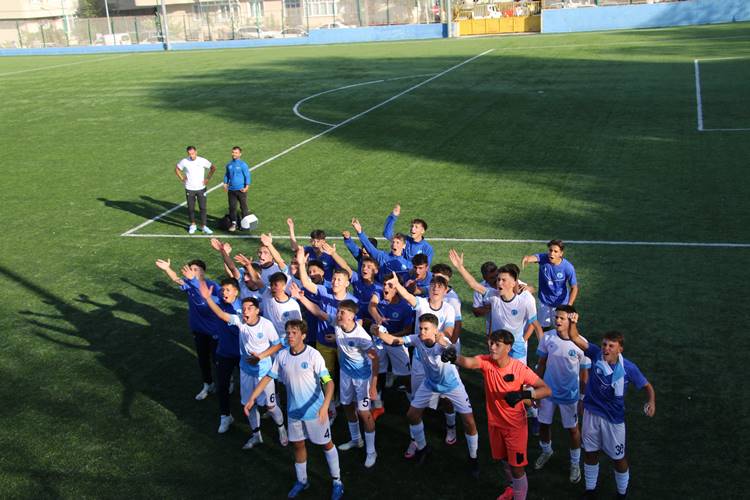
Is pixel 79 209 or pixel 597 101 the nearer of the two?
pixel 79 209

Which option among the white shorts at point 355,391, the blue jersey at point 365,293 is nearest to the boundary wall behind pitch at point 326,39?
the blue jersey at point 365,293

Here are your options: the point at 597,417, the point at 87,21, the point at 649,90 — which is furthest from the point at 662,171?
the point at 87,21

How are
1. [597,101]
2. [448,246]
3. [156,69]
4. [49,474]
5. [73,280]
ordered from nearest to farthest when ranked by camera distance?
1. [49,474]
2. [73,280]
3. [448,246]
4. [597,101]
5. [156,69]

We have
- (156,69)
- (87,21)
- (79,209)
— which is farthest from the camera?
(87,21)

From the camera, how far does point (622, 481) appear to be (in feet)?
23.3

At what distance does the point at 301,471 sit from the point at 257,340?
1479mm

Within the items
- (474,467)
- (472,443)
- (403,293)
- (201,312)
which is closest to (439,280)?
(403,293)

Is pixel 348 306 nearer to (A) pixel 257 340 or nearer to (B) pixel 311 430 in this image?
(A) pixel 257 340

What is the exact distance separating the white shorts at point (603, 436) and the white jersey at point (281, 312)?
3.40 m

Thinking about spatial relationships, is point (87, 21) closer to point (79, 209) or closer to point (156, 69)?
point (156, 69)

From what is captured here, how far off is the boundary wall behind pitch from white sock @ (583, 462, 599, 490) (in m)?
50.5

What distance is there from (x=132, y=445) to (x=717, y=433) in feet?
21.1

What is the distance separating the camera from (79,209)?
18516 mm

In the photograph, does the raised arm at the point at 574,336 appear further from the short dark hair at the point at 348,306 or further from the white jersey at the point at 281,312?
the white jersey at the point at 281,312
